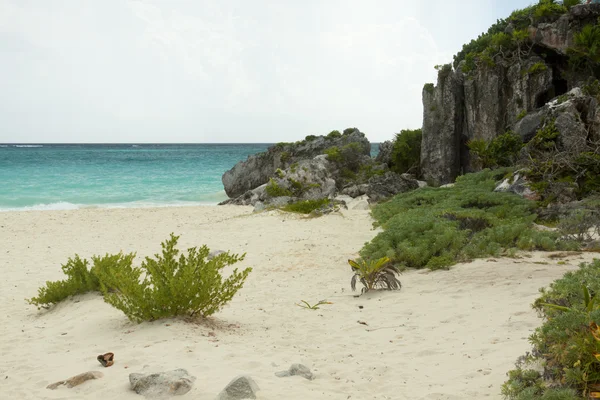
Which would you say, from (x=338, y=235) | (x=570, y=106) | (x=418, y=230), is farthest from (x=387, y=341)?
(x=570, y=106)

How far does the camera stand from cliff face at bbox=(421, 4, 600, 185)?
71.9ft

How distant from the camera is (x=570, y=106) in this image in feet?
56.3

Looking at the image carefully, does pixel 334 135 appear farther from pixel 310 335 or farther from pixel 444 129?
pixel 310 335

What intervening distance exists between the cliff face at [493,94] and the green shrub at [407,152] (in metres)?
1.27

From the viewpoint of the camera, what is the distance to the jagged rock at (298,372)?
4750 millimetres

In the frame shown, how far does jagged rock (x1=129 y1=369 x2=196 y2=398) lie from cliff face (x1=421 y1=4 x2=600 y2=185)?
743 inches

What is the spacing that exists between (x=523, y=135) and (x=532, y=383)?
18456mm

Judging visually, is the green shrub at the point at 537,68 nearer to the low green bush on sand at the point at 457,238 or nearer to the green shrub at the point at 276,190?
the low green bush on sand at the point at 457,238

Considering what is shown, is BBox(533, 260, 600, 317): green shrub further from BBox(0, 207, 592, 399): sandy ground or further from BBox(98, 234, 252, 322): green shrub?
BBox(98, 234, 252, 322): green shrub

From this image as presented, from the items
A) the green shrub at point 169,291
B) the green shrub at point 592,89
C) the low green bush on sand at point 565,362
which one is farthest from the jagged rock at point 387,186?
the low green bush on sand at point 565,362

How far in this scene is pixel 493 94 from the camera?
24.1 meters

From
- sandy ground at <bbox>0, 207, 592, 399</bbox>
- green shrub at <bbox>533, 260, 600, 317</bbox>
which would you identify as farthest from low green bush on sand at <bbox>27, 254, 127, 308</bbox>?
green shrub at <bbox>533, 260, 600, 317</bbox>

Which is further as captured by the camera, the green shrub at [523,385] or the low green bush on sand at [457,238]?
the low green bush on sand at [457,238]

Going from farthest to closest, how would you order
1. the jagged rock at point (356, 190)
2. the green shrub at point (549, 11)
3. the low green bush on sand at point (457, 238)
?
the jagged rock at point (356, 190) < the green shrub at point (549, 11) < the low green bush on sand at point (457, 238)
